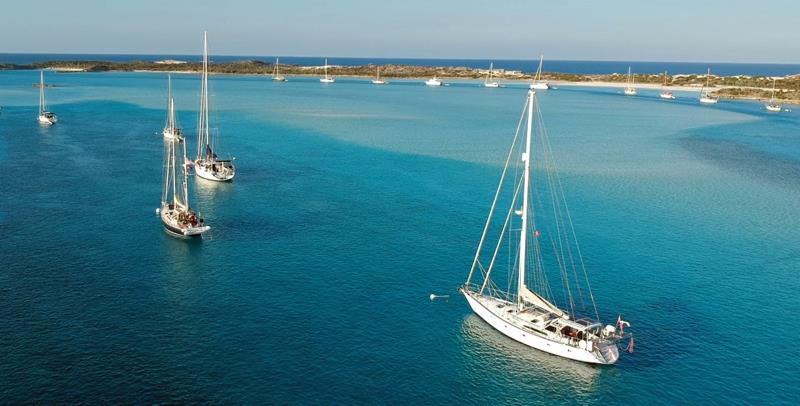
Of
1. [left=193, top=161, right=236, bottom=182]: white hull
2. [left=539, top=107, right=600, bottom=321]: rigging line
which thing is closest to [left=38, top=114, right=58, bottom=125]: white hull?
[left=193, top=161, right=236, bottom=182]: white hull

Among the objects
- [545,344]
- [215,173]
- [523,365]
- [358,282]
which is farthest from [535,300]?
[215,173]

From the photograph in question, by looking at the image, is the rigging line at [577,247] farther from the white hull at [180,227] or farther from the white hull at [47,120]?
the white hull at [47,120]

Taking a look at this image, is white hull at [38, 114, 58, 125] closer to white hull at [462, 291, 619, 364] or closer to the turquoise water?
the turquoise water

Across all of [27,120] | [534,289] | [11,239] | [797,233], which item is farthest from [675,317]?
[27,120]

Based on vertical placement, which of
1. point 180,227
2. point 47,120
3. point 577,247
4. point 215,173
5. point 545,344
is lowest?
point 545,344

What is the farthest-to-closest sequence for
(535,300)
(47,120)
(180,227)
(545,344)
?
(47,120)
(180,227)
(535,300)
(545,344)

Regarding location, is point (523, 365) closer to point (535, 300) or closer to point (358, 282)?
point (535, 300)
